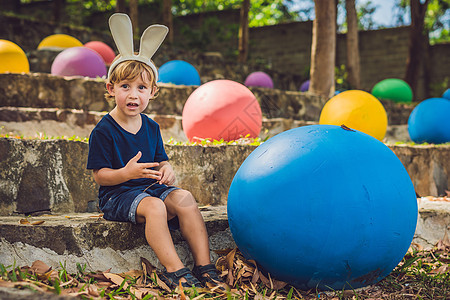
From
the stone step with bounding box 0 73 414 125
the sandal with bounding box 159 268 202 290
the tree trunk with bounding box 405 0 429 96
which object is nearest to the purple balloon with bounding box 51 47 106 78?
the stone step with bounding box 0 73 414 125

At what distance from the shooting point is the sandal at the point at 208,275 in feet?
8.60

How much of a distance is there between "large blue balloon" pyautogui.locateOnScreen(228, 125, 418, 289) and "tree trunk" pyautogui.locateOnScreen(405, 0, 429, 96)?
12.5m

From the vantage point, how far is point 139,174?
107 inches

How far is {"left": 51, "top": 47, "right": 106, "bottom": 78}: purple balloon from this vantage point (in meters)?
6.36

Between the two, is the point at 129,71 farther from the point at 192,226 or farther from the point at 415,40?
the point at 415,40

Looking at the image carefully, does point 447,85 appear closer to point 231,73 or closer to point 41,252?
point 231,73

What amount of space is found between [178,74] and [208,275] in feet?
18.0

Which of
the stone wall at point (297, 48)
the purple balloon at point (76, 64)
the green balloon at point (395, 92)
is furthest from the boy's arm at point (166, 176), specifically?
the stone wall at point (297, 48)

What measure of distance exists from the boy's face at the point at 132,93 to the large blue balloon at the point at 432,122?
4.97m

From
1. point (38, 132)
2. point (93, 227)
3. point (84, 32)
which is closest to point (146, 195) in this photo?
point (93, 227)

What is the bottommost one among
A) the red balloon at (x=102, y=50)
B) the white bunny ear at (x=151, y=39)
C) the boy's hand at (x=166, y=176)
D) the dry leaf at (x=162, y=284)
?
the dry leaf at (x=162, y=284)

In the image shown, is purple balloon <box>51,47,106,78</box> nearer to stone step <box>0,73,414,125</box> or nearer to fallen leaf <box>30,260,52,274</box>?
stone step <box>0,73,414,125</box>

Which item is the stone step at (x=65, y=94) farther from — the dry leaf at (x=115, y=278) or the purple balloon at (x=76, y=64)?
the dry leaf at (x=115, y=278)

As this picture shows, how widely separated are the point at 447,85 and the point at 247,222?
15380 mm
